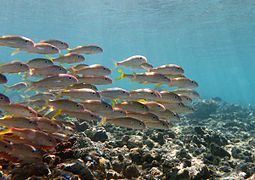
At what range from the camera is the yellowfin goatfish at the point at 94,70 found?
6562 mm

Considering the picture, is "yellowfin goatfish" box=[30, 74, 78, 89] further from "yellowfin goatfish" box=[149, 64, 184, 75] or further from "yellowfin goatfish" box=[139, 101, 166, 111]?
"yellowfin goatfish" box=[149, 64, 184, 75]

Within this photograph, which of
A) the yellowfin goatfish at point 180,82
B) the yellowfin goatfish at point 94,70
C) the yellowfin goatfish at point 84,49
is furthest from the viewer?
the yellowfin goatfish at point 84,49

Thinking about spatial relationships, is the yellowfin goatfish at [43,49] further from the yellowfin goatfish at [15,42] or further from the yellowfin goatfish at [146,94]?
the yellowfin goatfish at [146,94]

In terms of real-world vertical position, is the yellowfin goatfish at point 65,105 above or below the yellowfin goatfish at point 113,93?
below

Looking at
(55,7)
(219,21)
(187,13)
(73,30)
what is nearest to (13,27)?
(73,30)

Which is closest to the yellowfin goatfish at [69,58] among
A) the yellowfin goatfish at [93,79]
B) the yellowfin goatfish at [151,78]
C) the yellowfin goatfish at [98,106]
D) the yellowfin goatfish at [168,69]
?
the yellowfin goatfish at [93,79]

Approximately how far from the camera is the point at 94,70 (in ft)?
22.0

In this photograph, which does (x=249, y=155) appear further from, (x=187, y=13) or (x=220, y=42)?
(x=220, y=42)

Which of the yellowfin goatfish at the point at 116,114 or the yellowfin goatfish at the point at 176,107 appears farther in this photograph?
the yellowfin goatfish at the point at 176,107

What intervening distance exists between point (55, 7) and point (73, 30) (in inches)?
502

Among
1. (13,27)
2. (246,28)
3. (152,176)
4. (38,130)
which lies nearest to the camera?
(38,130)

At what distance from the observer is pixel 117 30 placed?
43.5 metres

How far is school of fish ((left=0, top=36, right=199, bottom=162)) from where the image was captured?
15.3 ft

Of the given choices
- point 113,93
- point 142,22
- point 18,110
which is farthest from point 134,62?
point 142,22
